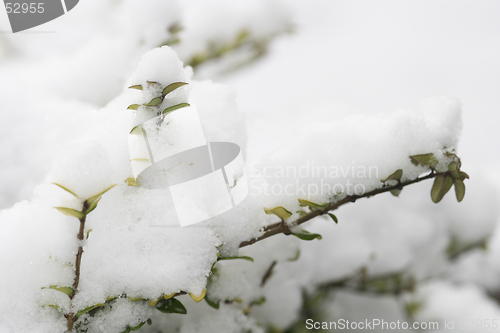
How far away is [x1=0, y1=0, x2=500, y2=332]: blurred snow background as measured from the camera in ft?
1.95

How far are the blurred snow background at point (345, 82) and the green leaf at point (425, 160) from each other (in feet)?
0.91

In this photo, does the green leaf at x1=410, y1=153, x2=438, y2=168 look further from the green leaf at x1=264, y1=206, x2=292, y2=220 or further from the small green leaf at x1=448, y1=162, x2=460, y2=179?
the green leaf at x1=264, y1=206, x2=292, y2=220

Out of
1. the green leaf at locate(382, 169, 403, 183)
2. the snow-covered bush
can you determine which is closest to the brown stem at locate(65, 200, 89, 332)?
the snow-covered bush

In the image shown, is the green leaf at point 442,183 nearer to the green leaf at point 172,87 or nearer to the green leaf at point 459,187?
the green leaf at point 459,187

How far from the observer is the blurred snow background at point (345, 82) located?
0.60 m

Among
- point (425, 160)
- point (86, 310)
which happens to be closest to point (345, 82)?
point (425, 160)

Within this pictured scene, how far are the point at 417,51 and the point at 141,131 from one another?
681 millimetres

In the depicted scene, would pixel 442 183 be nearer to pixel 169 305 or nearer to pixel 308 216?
pixel 308 216

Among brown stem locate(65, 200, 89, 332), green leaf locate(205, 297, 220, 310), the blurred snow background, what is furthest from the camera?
the blurred snow background

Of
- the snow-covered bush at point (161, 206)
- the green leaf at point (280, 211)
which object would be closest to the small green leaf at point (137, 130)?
the snow-covered bush at point (161, 206)

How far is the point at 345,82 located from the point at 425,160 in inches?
17.4

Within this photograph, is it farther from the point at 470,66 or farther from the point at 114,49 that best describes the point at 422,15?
the point at 114,49

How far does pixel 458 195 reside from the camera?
350 mm

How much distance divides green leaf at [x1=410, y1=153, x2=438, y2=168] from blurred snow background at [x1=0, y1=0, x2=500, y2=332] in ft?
0.91
